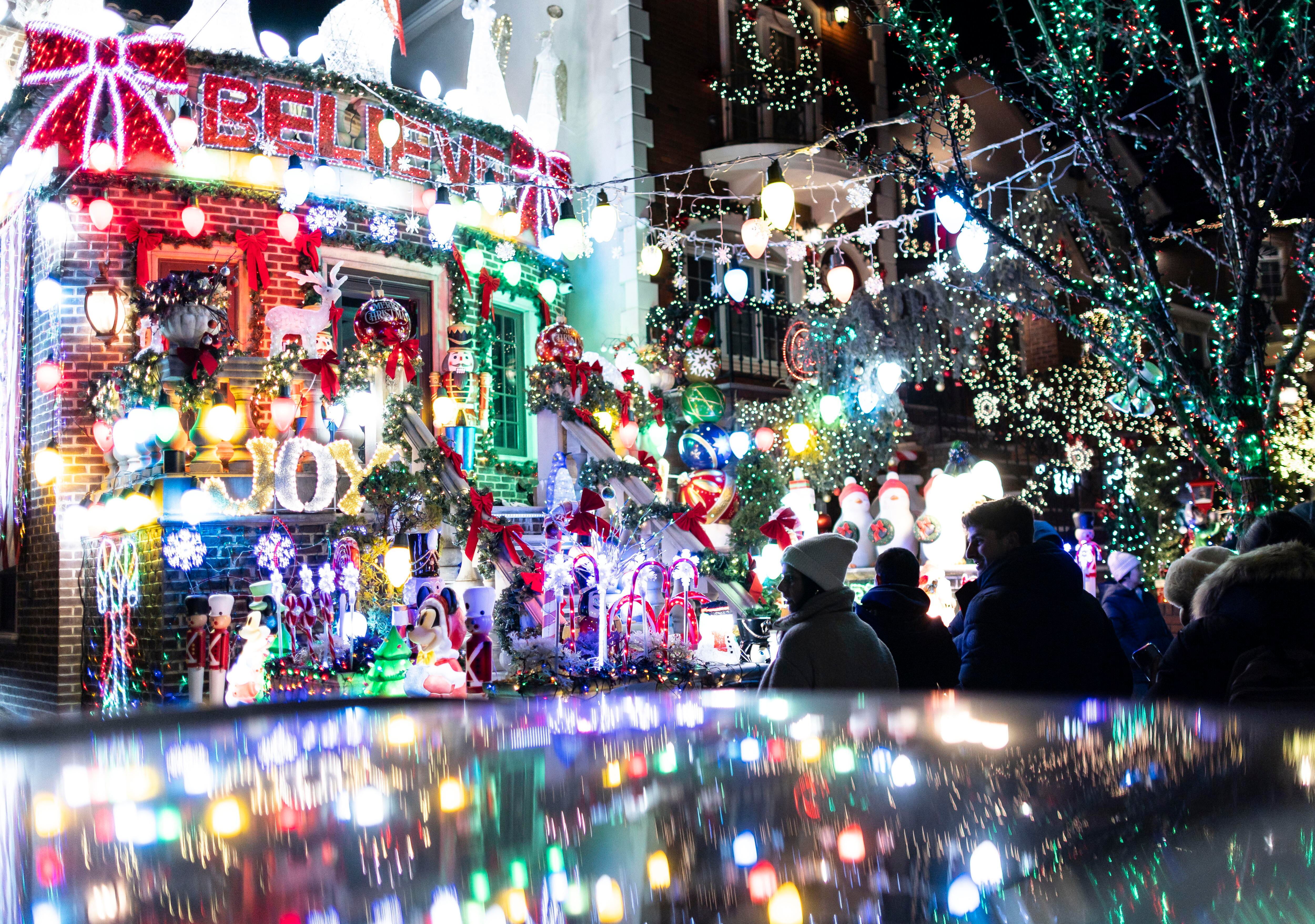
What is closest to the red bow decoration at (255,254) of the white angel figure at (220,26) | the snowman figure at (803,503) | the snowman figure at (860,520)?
the white angel figure at (220,26)

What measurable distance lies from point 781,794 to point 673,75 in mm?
16234

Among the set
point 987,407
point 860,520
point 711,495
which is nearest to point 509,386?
point 711,495

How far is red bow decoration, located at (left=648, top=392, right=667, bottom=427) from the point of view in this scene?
14.0m

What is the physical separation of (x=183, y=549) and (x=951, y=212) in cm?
763

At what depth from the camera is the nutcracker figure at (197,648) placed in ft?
30.9

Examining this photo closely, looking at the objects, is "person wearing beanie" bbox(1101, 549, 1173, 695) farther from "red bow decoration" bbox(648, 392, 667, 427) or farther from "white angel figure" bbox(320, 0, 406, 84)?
"white angel figure" bbox(320, 0, 406, 84)

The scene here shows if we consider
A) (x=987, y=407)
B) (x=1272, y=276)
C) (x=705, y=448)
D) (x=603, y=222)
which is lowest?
(x=705, y=448)

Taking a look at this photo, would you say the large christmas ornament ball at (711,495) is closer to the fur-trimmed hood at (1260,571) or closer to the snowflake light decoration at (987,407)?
the snowflake light decoration at (987,407)

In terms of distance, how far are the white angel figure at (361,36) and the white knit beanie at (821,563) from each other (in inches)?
406

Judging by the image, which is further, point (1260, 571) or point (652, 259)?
point (652, 259)

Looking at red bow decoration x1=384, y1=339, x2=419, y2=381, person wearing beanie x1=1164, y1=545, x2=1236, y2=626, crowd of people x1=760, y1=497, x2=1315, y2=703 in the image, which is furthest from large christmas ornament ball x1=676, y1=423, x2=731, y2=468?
crowd of people x1=760, y1=497, x2=1315, y2=703

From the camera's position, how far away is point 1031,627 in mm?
3818

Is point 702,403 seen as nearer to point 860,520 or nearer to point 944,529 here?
point 860,520

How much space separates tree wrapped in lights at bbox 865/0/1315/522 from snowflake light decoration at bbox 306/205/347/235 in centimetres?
618
